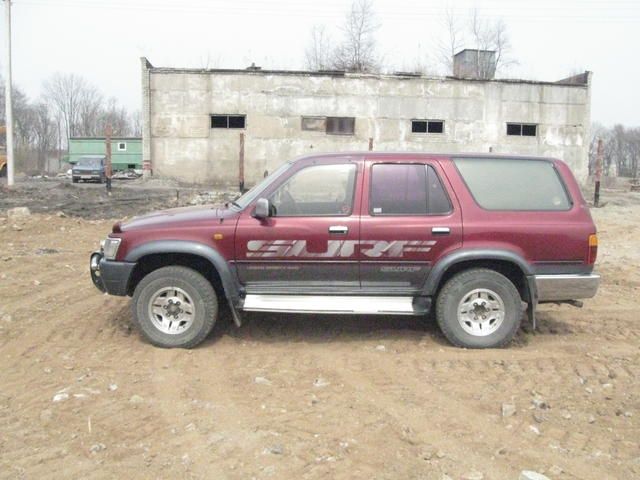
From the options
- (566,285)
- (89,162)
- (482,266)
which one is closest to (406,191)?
(482,266)

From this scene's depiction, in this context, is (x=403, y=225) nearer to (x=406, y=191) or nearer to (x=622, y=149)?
(x=406, y=191)

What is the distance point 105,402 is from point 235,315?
5.33ft

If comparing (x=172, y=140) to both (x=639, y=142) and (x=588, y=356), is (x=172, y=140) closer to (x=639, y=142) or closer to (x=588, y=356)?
(x=588, y=356)

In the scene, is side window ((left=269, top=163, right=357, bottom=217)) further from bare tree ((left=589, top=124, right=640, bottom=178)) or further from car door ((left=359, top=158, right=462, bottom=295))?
bare tree ((left=589, top=124, right=640, bottom=178))

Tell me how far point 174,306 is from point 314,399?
6.16 ft

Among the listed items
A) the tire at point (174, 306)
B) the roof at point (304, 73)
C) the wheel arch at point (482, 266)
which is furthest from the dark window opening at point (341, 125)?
the tire at point (174, 306)

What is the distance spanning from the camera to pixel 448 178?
5820mm

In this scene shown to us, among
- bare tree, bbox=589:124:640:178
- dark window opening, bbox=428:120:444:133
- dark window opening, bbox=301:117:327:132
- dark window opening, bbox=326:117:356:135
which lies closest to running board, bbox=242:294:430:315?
dark window opening, bbox=301:117:327:132

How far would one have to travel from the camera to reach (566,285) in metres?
5.71

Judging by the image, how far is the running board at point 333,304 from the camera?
5.65m

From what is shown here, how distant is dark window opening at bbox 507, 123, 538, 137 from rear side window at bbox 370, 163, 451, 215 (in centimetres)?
2828

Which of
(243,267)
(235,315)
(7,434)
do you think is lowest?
(7,434)

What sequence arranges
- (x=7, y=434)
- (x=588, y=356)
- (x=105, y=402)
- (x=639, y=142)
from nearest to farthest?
1. (x=7, y=434)
2. (x=105, y=402)
3. (x=588, y=356)
4. (x=639, y=142)

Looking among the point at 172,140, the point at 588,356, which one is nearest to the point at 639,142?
the point at 172,140
